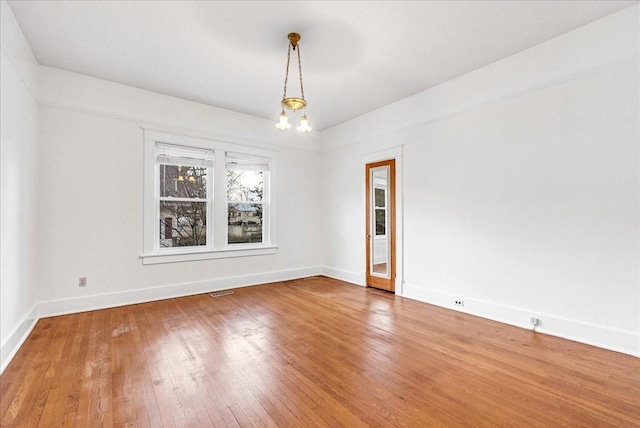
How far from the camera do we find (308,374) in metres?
2.44

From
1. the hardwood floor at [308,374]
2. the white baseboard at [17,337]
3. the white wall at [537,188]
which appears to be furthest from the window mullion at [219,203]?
the white wall at [537,188]

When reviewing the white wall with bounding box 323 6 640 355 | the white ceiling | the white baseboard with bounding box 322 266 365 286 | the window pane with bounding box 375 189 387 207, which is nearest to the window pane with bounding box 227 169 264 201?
the white ceiling

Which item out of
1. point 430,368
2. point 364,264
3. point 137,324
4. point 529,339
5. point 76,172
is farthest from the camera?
point 364,264

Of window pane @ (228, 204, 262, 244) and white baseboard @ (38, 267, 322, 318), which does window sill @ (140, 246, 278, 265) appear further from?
white baseboard @ (38, 267, 322, 318)

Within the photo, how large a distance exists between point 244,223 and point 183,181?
52.4 inches

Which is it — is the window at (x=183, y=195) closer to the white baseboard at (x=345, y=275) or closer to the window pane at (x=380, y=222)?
the white baseboard at (x=345, y=275)

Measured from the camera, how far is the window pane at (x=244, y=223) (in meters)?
5.56

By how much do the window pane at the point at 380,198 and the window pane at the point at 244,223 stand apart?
2285 millimetres

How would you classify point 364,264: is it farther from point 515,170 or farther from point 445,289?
point 515,170

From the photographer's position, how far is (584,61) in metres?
3.05

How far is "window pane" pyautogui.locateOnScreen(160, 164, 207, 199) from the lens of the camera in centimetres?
481

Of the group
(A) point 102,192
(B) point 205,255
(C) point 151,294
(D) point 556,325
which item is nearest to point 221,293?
(B) point 205,255

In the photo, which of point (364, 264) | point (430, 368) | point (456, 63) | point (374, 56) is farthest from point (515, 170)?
point (364, 264)

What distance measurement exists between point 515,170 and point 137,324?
15.9 feet
